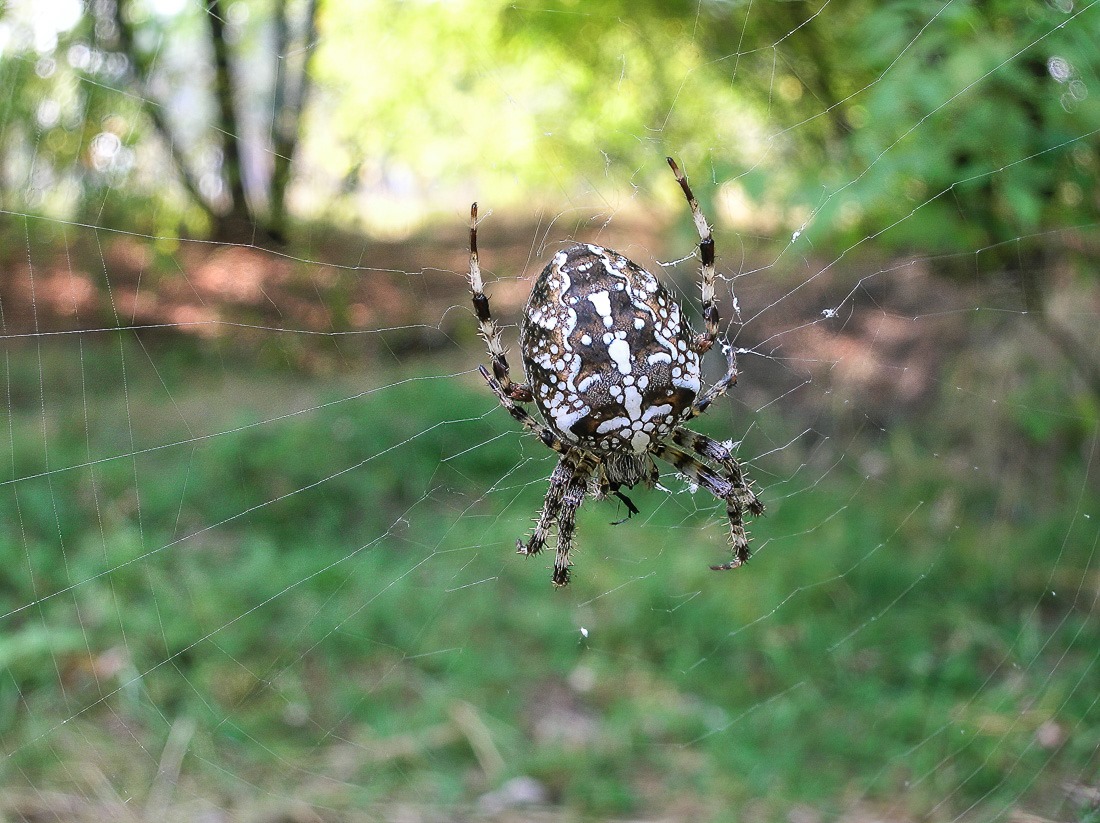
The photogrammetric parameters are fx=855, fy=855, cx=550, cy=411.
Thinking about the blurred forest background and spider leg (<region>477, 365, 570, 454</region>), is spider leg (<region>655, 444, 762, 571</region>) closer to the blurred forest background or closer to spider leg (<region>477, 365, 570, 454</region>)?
spider leg (<region>477, 365, 570, 454</region>)

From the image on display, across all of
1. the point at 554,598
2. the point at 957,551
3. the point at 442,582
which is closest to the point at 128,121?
the point at 442,582

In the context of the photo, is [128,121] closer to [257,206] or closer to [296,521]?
[257,206]

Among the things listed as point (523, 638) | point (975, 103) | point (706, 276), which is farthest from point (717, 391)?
point (523, 638)

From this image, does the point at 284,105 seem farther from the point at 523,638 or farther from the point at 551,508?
the point at 551,508

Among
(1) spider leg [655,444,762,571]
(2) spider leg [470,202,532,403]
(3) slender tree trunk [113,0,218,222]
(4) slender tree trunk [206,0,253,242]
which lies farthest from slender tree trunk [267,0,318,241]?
(1) spider leg [655,444,762,571]

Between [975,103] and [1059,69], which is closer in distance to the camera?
[975,103]

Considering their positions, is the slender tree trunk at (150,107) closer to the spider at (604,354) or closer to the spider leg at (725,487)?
the spider at (604,354)

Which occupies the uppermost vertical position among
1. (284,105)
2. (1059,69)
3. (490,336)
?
(284,105)
